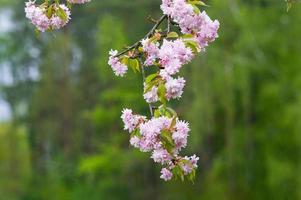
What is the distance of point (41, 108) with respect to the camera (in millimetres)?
31984

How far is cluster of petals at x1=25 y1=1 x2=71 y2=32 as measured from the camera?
3.07m

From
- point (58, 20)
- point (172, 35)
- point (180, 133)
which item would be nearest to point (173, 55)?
point (172, 35)

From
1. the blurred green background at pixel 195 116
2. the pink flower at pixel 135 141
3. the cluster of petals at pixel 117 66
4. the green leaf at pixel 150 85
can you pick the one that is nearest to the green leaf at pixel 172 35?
the green leaf at pixel 150 85

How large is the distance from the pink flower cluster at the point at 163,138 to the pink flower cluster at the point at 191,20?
13.3 inches

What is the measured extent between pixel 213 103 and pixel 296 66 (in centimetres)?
272

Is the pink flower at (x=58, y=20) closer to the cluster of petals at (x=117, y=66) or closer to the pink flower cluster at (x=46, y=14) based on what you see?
the pink flower cluster at (x=46, y=14)

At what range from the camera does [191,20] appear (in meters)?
2.82

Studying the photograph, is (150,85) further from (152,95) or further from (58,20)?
(58,20)

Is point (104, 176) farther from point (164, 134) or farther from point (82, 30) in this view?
point (164, 134)

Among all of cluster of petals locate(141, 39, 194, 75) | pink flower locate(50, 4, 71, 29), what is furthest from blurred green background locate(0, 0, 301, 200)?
cluster of petals locate(141, 39, 194, 75)

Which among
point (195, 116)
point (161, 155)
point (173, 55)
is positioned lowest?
point (161, 155)

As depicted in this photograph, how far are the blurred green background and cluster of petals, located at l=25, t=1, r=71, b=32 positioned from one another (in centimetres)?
1108

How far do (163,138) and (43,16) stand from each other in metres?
0.75

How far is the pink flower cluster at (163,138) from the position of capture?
9.02 feet
